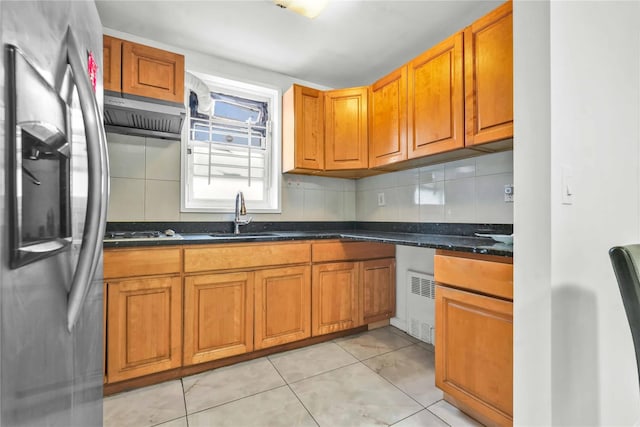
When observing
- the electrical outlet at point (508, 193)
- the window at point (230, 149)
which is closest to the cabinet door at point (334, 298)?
the window at point (230, 149)

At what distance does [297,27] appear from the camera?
7.00ft

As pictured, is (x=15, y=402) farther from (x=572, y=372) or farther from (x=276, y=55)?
(x=276, y=55)

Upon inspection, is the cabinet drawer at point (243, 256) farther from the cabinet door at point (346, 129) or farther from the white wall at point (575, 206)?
the white wall at point (575, 206)

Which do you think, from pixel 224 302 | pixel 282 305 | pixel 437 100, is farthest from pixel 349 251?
pixel 437 100

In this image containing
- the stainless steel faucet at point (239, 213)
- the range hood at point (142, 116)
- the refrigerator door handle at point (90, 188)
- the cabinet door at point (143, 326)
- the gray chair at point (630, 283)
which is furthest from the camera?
the stainless steel faucet at point (239, 213)

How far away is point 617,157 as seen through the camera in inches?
45.6

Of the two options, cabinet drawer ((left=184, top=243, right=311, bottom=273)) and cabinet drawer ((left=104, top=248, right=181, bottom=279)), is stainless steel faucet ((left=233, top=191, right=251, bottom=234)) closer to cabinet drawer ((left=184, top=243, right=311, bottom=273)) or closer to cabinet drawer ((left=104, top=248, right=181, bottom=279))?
cabinet drawer ((left=184, top=243, right=311, bottom=273))

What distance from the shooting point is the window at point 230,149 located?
2.51 m

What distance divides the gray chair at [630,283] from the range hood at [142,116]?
2174 mm

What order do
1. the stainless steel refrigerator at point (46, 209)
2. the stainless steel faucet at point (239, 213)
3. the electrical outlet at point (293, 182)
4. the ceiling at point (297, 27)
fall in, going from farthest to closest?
the electrical outlet at point (293, 182), the stainless steel faucet at point (239, 213), the ceiling at point (297, 27), the stainless steel refrigerator at point (46, 209)

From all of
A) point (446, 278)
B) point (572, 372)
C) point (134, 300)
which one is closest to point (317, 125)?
point (446, 278)

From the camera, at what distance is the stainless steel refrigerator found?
0.35 metres

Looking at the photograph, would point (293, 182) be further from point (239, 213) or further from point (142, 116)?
point (142, 116)

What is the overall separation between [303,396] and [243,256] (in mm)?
925
